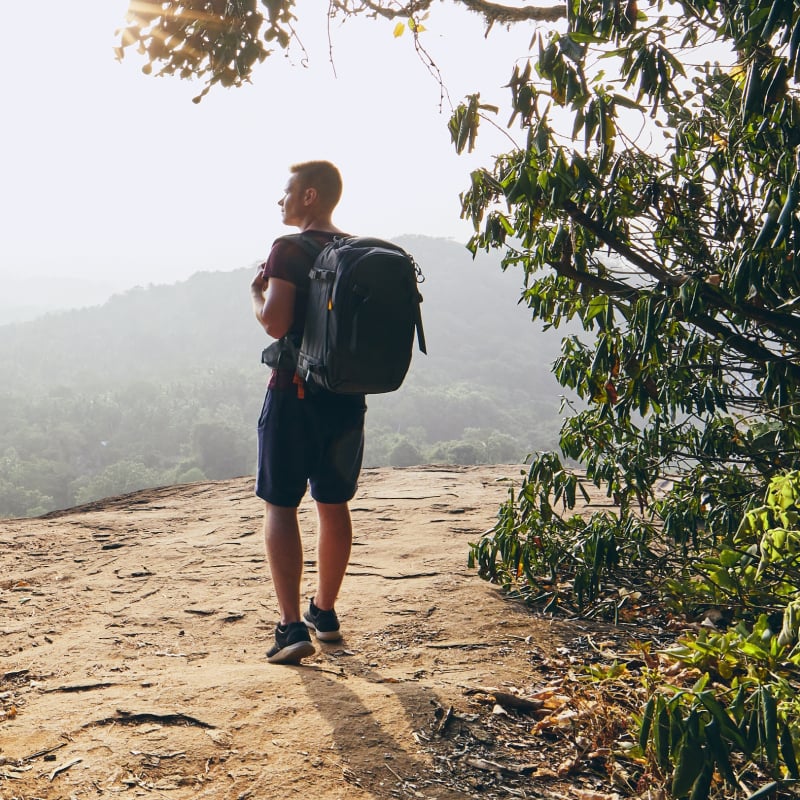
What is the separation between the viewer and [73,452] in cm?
5209

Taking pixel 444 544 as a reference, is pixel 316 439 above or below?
above

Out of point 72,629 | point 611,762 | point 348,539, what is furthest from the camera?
point 72,629

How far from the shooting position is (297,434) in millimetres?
2615

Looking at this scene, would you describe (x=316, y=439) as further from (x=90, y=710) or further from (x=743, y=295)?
(x=743, y=295)

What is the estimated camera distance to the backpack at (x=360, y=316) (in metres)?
2.36

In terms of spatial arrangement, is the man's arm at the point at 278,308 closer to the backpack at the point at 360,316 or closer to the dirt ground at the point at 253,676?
the backpack at the point at 360,316

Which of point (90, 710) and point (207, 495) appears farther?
point (207, 495)

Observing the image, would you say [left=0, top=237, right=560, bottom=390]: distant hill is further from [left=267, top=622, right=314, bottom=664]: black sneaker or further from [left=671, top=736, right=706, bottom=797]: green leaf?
[left=671, top=736, right=706, bottom=797]: green leaf

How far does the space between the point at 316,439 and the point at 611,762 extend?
4.47 feet

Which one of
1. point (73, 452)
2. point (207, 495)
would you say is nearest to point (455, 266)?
point (73, 452)

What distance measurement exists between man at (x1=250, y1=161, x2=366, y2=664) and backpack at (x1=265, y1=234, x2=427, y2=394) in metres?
0.11

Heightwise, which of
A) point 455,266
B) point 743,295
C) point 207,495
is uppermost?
point 455,266

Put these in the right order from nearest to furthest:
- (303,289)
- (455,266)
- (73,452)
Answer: (303,289), (73,452), (455,266)

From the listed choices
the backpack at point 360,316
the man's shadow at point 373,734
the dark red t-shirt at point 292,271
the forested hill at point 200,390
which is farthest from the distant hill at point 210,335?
the man's shadow at point 373,734
